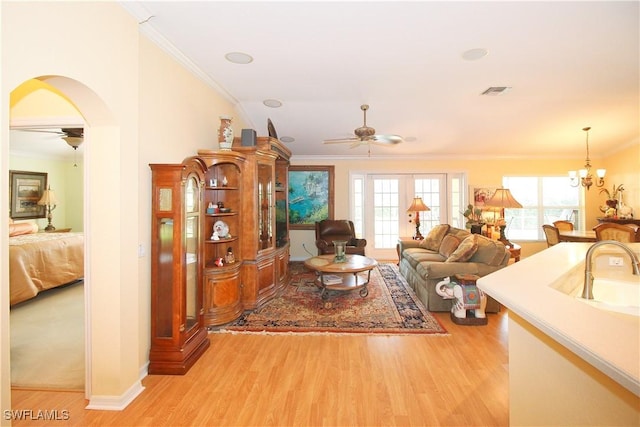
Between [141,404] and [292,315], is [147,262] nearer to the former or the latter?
[141,404]

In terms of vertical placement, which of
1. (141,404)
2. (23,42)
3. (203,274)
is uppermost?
(23,42)

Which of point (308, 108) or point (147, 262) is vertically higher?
point (308, 108)

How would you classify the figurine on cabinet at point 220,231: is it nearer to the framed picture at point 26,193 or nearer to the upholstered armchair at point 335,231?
the upholstered armchair at point 335,231

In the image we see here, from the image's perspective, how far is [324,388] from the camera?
93.9 inches

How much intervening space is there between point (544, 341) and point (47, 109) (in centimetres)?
371

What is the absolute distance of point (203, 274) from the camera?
3287 millimetres

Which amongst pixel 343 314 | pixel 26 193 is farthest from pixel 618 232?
pixel 26 193

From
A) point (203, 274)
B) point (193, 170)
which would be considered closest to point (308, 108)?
point (193, 170)

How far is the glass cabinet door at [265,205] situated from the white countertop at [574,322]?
3.17 m

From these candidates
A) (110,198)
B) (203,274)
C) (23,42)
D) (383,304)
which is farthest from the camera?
(383,304)

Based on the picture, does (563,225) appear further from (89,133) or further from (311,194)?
(89,133)

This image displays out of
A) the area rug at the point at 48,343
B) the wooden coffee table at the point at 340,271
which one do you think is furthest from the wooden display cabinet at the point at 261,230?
the area rug at the point at 48,343

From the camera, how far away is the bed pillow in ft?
17.9

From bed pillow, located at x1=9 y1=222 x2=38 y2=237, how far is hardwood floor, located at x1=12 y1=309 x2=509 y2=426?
452cm
